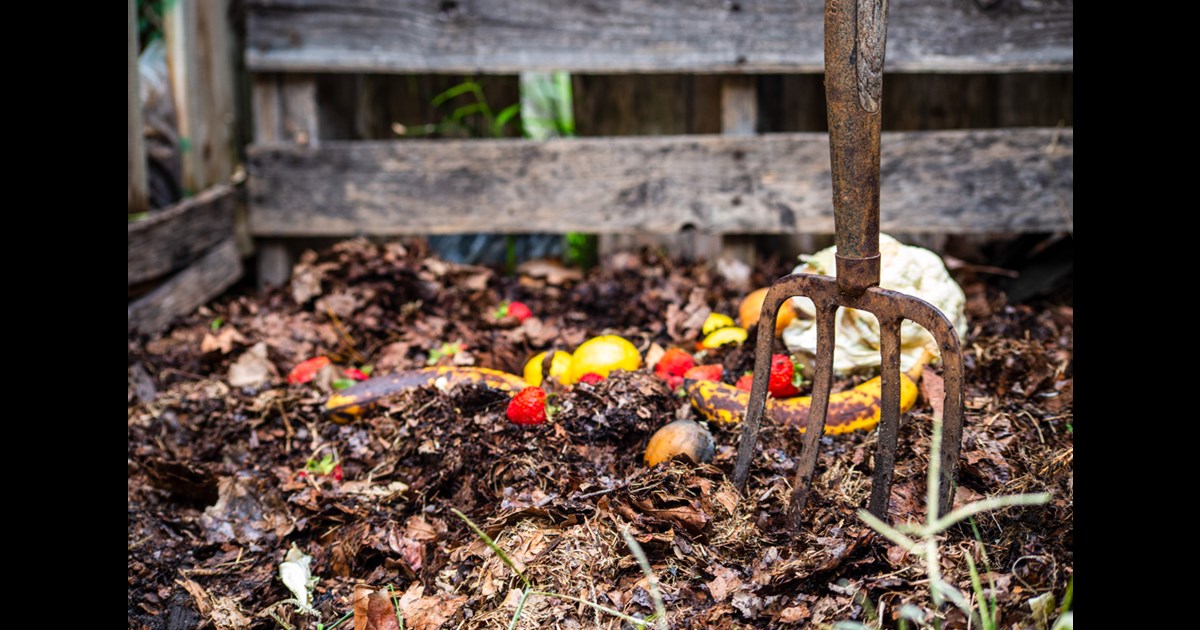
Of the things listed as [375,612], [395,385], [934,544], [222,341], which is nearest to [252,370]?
[222,341]

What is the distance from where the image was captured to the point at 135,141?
3.57m

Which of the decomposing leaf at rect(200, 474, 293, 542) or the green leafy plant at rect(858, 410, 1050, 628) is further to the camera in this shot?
the decomposing leaf at rect(200, 474, 293, 542)

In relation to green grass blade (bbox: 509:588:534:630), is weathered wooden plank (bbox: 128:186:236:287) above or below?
above

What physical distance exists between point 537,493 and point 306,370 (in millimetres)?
1360

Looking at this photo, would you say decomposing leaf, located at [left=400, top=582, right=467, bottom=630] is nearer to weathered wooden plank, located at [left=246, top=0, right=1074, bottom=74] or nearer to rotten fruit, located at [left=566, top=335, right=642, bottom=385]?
rotten fruit, located at [left=566, top=335, right=642, bottom=385]

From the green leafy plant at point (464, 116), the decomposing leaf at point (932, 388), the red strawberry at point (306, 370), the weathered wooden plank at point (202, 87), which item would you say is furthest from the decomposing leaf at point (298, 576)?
the green leafy plant at point (464, 116)

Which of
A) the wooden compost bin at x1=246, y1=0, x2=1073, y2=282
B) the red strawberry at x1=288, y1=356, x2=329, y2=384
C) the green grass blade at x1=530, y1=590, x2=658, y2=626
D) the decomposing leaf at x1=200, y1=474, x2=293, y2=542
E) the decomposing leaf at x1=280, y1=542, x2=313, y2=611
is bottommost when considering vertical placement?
the decomposing leaf at x1=280, y1=542, x2=313, y2=611

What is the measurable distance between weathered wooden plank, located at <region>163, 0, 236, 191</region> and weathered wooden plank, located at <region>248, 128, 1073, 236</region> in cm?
21

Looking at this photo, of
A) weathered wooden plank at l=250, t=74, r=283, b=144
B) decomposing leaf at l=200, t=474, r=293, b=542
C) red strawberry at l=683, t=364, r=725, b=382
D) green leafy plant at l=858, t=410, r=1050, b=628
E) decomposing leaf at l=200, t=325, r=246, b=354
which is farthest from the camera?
weathered wooden plank at l=250, t=74, r=283, b=144

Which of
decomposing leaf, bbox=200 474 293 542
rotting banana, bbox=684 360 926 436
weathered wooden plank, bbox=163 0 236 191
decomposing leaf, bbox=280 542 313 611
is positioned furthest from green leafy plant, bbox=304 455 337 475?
weathered wooden plank, bbox=163 0 236 191

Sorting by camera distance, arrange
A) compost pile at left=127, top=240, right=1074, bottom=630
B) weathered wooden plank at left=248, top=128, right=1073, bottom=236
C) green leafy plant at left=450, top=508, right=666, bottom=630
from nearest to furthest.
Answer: green leafy plant at left=450, top=508, right=666, bottom=630, compost pile at left=127, top=240, right=1074, bottom=630, weathered wooden plank at left=248, top=128, right=1073, bottom=236

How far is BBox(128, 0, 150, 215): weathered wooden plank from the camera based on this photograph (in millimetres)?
3535

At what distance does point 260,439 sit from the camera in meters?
2.92

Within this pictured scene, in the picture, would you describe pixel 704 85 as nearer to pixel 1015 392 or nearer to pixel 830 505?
pixel 1015 392
